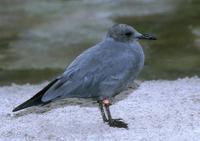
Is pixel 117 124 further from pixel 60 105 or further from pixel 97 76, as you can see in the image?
pixel 60 105

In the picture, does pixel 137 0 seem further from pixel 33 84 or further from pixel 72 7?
pixel 33 84

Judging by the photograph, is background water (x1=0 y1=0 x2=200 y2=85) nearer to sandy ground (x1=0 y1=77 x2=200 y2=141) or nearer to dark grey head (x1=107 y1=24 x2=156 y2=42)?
sandy ground (x1=0 y1=77 x2=200 y2=141)

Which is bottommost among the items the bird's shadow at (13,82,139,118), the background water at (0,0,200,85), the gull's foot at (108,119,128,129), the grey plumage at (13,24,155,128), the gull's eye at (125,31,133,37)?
the background water at (0,0,200,85)

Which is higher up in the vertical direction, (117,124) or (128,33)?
(128,33)

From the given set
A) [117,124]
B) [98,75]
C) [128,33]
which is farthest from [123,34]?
[117,124]

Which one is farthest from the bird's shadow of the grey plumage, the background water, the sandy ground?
the background water

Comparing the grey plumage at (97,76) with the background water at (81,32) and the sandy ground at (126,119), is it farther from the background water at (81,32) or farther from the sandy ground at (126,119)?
the background water at (81,32)

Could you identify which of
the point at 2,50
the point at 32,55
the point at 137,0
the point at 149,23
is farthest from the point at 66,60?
the point at 137,0
